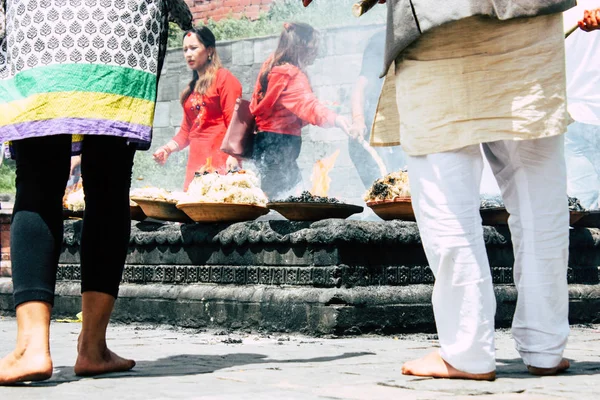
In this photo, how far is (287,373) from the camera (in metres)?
2.74

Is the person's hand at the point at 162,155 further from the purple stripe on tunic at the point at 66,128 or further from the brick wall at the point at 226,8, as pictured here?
the purple stripe on tunic at the point at 66,128

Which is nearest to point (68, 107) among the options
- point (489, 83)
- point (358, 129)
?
point (489, 83)

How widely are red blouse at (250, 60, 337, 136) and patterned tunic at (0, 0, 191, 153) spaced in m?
7.97

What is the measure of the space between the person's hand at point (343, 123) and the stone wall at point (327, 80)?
63 millimetres

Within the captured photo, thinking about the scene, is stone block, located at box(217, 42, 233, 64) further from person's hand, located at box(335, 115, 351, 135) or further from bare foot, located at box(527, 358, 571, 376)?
bare foot, located at box(527, 358, 571, 376)

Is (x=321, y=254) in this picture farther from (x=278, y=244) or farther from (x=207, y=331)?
(x=207, y=331)

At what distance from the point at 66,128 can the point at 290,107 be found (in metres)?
8.39

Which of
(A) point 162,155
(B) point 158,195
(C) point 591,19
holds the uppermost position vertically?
(C) point 591,19

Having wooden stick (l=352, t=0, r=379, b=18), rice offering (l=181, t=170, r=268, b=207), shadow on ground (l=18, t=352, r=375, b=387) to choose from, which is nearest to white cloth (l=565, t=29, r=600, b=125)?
rice offering (l=181, t=170, r=268, b=207)

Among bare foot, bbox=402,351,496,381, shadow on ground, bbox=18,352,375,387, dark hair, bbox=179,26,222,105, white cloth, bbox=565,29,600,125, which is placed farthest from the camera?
dark hair, bbox=179,26,222,105

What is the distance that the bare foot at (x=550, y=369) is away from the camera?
2.70 metres

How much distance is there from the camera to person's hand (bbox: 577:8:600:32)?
2.76 m

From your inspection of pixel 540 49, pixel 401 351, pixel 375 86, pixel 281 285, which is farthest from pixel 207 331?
pixel 375 86

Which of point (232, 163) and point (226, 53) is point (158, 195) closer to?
point (232, 163)
